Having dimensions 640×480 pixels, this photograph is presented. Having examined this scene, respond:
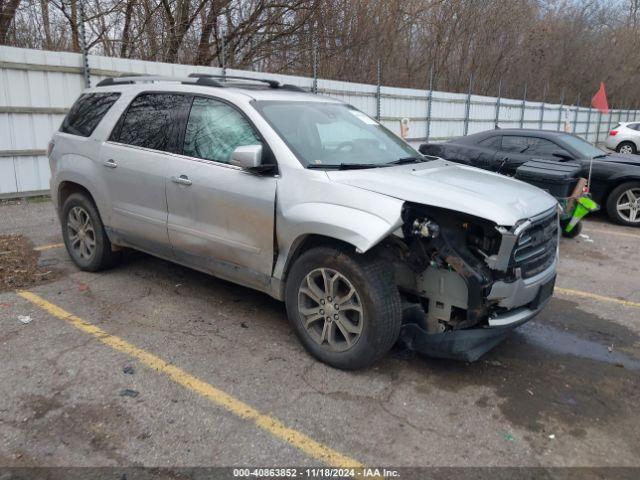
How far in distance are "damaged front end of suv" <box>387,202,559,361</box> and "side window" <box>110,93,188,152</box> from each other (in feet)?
7.33

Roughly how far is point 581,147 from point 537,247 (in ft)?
21.2

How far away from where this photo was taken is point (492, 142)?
9375mm

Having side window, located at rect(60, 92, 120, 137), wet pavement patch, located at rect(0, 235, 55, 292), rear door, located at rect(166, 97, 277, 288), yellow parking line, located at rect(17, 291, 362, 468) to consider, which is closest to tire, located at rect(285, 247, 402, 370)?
rear door, located at rect(166, 97, 277, 288)

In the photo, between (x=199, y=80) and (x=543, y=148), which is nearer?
(x=199, y=80)

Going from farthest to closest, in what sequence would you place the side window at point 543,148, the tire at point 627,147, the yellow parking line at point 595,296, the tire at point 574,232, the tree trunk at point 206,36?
the tire at point 627,147
the tree trunk at point 206,36
the side window at point 543,148
the tire at point 574,232
the yellow parking line at point 595,296

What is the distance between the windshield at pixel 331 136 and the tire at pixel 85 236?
2.20 m

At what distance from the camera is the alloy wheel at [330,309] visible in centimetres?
349

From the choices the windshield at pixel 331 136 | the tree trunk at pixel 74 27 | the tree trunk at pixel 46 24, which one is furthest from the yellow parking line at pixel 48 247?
the tree trunk at pixel 46 24

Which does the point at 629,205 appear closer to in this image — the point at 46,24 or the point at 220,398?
the point at 220,398

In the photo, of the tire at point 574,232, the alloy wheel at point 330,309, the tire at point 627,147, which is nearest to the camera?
the alloy wheel at point 330,309

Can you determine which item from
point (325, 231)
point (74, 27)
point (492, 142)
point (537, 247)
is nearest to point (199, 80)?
point (325, 231)

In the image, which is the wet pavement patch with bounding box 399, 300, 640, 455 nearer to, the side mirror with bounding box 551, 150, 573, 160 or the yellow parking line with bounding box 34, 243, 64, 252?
the yellow parking line with bounding box 34, 243, 64, 252

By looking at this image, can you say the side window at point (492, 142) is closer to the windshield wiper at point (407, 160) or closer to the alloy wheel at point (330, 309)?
the windshield wiper at point (407, 160)

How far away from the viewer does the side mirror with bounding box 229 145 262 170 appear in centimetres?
366
